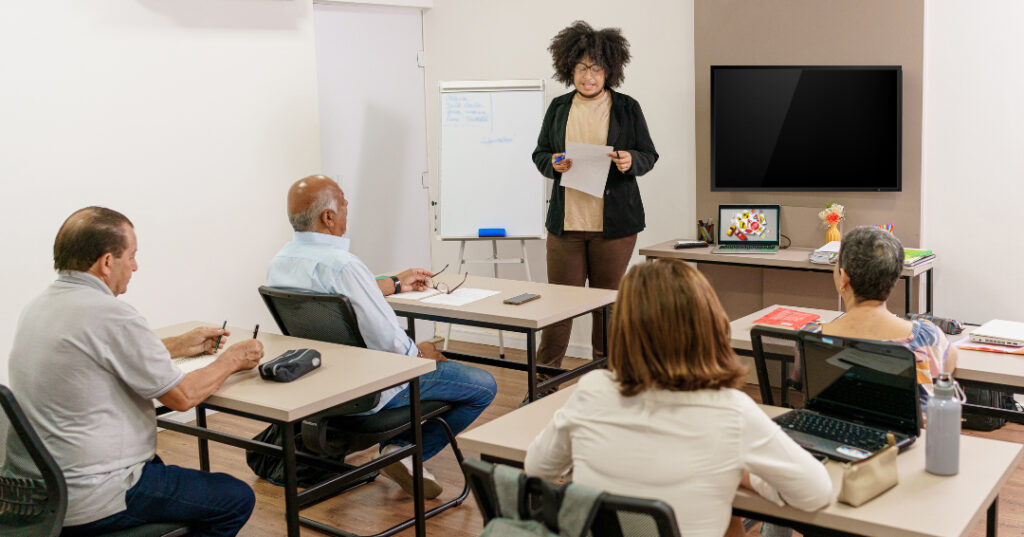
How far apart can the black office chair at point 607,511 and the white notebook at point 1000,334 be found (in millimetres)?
1838

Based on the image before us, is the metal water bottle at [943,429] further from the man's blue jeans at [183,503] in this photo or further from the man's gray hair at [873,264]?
the man's blue jeans at [183,503]

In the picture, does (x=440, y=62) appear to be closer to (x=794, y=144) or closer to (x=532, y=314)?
(x=794, y=144)

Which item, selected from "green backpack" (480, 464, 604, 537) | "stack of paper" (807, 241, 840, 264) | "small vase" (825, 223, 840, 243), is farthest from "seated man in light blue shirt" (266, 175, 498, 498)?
"small vase" (825, 223, 840, 243)

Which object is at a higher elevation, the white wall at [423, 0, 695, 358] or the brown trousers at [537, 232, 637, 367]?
the white wall at [423, 0, 695, 358]

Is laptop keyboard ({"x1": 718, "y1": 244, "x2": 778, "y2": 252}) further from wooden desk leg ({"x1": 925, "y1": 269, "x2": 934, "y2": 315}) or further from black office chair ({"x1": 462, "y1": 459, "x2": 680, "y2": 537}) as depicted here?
black office chair ({"x1": 462, "y1": 459, "x2": 680, "y2": 537})

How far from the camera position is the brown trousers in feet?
16.2

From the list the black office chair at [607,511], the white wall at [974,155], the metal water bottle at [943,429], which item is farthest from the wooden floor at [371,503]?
the black office chair at [607,511]

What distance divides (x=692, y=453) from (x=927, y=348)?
40.8 inches

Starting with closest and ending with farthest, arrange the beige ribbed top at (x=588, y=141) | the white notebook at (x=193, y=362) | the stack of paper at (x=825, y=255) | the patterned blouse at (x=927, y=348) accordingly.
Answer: the patterned blouse at (x=927, y=348), the white notebook at (x=193, y=362), the stack of paper at (x=825, y=255), the beige ribbed top at (x=588, y=141)

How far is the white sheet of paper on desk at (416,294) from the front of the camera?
3.92 m

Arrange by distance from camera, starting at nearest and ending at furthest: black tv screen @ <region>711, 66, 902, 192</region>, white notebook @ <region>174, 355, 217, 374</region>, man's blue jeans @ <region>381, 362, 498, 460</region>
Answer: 1. white notebook @ <region>174, 355, 217, 374</region>
2. man's blue jeans @ <region>381, 362, 498, 460</region>
3. black tv screen @ <region>711, 66, 902, 192</region>

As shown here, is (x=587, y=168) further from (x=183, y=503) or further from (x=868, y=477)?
(x=868, y=477)

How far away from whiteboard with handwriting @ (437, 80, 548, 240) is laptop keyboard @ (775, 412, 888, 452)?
11.3 ft

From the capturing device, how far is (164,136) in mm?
Result: 4656
